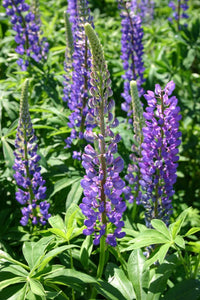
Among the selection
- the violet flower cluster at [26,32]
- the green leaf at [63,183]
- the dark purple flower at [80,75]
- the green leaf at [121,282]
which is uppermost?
the violet flower cluster at [26,32]

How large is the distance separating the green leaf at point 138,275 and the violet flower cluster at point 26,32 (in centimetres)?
255

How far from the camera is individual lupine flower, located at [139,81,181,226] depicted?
249 centimetres

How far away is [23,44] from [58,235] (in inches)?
101

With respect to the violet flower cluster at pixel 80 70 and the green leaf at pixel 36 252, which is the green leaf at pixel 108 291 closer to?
the green leaf at pixel 36 252

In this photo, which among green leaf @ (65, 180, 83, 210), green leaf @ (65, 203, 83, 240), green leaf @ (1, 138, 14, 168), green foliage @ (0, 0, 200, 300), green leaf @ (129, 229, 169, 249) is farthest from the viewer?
green leaf @ (1, 138, 14, 168)

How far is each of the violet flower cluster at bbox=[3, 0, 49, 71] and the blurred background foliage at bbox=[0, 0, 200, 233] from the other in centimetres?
14

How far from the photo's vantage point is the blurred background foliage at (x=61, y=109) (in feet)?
11.4

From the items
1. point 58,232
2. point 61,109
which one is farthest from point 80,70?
point 58,232

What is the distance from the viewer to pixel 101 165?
221 cm

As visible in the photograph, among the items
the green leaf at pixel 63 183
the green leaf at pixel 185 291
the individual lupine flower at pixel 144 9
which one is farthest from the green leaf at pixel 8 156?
the individual lupine flower at pixel 144 9

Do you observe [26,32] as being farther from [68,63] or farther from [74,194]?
[74,194]

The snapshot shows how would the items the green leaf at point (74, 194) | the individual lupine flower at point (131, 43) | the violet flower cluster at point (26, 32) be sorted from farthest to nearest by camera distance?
the violet flower cluster at point (26, 32)
the individual lupine flower at point (131, 43)
the green leaf at point (74, 194)

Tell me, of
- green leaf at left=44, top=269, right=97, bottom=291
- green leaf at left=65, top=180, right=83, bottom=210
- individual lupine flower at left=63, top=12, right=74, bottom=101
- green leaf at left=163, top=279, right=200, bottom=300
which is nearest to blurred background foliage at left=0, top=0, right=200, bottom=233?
green leaf at left=65, top=180, right=83, bottom=210

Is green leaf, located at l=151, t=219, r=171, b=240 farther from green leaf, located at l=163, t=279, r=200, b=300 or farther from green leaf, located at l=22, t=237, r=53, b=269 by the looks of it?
green leaf, located at l=22, t=237, r=53, b=269
